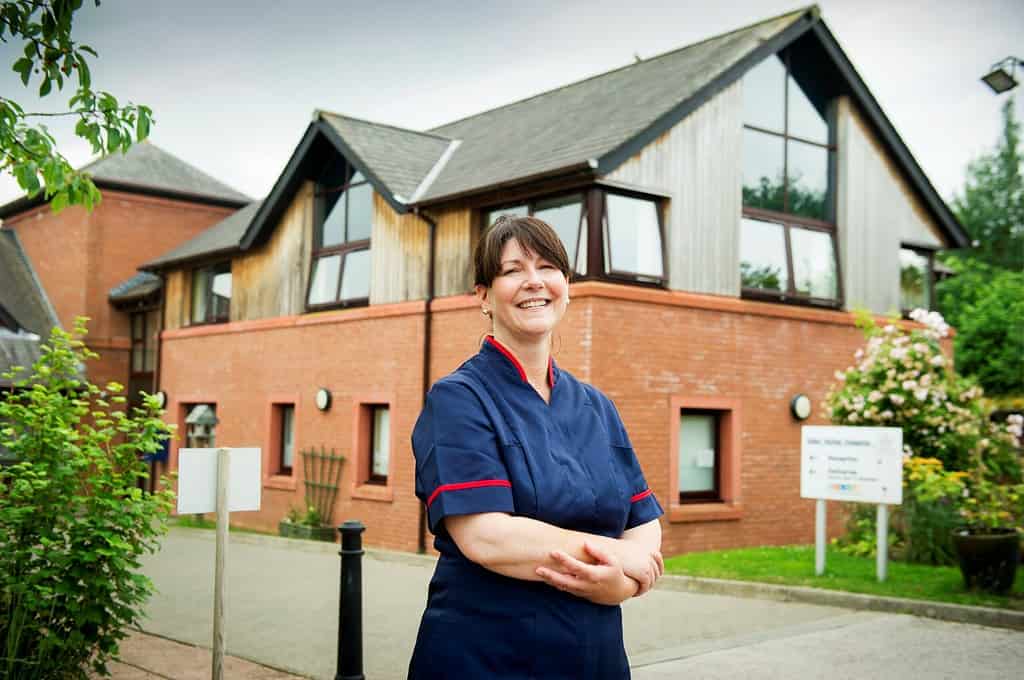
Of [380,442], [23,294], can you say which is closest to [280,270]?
[380,442]

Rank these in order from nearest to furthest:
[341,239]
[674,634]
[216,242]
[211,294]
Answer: [674,634], [341,239], [211,294], [216,242]

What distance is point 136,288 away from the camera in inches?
1070

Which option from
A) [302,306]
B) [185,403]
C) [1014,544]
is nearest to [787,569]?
[1014,544]

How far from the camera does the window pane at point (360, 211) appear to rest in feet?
59.9

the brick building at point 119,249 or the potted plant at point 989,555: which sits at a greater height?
the brick building at point 119,249

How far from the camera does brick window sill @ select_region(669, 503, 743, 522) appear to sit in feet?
46.0

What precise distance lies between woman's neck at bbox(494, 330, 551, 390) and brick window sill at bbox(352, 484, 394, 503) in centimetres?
1423

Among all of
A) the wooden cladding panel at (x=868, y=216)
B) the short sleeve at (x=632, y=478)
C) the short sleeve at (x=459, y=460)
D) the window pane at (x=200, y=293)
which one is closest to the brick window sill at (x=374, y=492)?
the window pane at (x=200, y=293)

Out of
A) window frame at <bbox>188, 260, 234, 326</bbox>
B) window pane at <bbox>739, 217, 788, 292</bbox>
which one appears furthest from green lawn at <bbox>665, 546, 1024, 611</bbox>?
window frame at <bbox>188, 260, 234, 326</bbox>

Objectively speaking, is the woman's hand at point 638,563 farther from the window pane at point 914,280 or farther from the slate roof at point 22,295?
the slate roof at point 22,295

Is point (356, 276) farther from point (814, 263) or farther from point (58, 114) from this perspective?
point (58, 114)

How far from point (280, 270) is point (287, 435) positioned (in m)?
3.22

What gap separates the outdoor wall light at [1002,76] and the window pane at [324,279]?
10932mm

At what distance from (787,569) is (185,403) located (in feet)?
52.0
